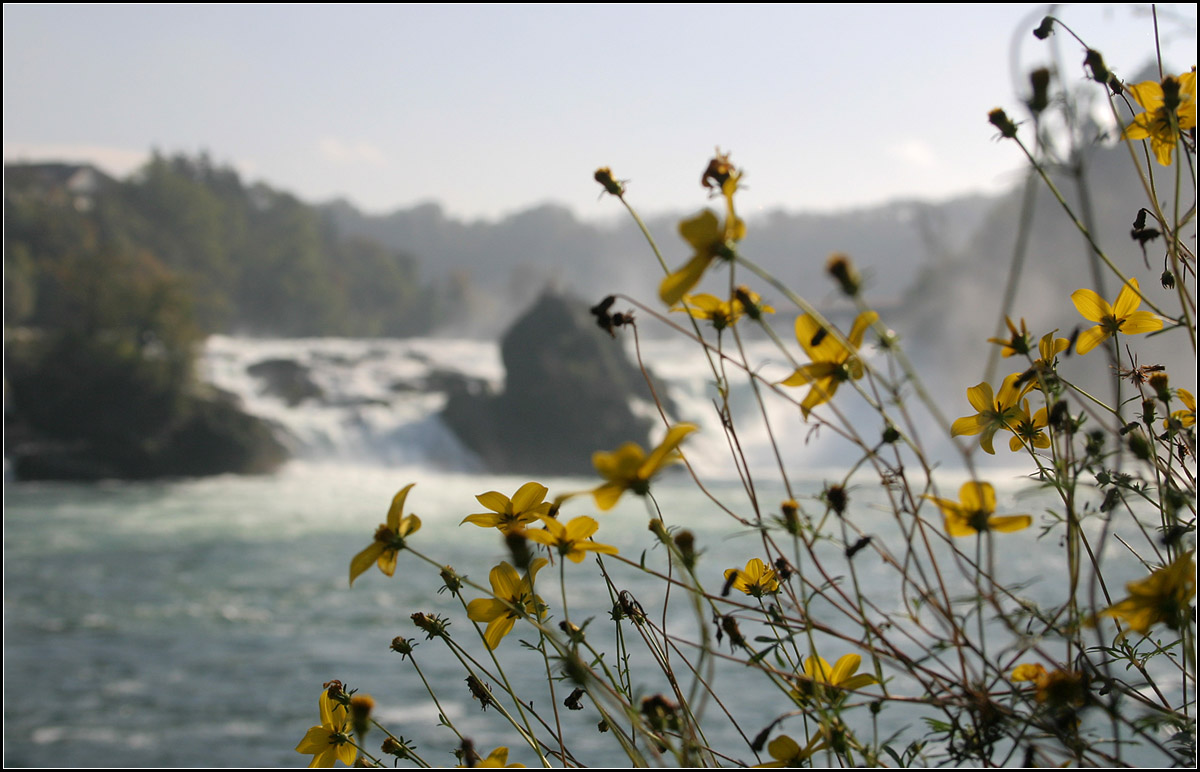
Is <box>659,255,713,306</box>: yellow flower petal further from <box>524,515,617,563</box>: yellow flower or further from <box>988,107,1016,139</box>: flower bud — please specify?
<box>988,107,1016,139</box>: flower bud

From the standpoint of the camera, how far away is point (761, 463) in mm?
17422

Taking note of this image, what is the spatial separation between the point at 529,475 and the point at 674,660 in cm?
1129

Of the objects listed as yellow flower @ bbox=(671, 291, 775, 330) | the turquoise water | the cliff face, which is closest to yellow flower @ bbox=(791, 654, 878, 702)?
yellow flower @ bbox=(671, 291, 775, 330)

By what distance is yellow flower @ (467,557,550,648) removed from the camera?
62 cm

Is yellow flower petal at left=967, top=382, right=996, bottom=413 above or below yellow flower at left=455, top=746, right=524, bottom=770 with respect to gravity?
above

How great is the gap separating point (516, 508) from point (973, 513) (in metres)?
0.28

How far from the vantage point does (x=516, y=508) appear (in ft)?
2.05

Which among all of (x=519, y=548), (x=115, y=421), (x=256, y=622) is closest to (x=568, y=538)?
(x=519, y=548)

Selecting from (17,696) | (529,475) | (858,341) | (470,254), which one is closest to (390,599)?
(17,696)

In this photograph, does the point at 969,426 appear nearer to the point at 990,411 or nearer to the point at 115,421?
the point at 990,411

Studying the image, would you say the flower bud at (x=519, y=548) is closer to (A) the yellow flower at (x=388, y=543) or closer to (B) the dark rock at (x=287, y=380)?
(A) the yellow flower at (x=388, y=543)

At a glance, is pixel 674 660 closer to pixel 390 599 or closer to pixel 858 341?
pixel 390 599

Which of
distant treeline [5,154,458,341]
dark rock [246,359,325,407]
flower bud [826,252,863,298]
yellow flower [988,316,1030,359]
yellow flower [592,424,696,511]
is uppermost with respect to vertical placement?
distant treeline [5,154,458,341]

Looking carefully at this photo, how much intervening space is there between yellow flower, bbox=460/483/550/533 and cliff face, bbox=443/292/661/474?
52.3 ft
